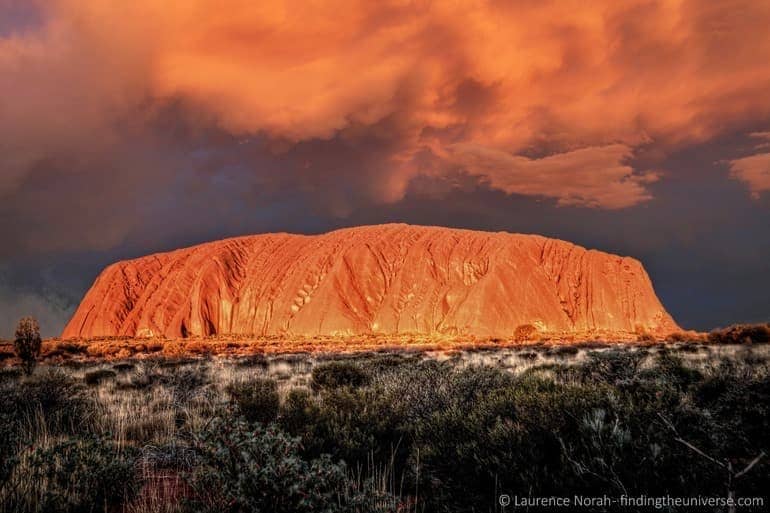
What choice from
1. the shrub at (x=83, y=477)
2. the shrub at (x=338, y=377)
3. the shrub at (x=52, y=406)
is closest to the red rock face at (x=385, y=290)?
the shrub at (x=338, y=377)

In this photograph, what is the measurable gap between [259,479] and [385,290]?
78455mm

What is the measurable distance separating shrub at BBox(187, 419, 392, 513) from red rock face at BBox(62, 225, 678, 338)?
221 feet

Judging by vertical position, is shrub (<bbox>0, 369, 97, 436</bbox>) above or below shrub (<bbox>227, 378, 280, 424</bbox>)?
below

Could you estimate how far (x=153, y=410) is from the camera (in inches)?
385

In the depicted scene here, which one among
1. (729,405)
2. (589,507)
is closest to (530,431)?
(589,507)

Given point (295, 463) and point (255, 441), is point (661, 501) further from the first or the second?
point (255, 441)

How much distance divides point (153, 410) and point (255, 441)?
7231 mm

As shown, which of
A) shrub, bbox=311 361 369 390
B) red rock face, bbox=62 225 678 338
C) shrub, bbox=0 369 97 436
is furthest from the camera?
red rock face, bbox=62 225 678 338

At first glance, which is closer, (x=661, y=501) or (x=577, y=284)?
(x=661, y=501)

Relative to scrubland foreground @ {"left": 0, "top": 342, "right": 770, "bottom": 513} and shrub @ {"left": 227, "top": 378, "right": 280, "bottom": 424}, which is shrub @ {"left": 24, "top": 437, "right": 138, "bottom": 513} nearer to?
scrubland foreground @ {"left": 0, "top": 342, "right": 770, "bottom": 513}

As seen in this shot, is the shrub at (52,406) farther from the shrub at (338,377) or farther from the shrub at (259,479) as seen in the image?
the shrub at (338,377)

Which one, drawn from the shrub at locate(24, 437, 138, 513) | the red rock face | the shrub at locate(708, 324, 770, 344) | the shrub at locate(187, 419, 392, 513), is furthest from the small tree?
the red rock face

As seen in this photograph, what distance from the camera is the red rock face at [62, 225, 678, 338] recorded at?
75.1m

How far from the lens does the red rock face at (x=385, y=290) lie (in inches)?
2955
